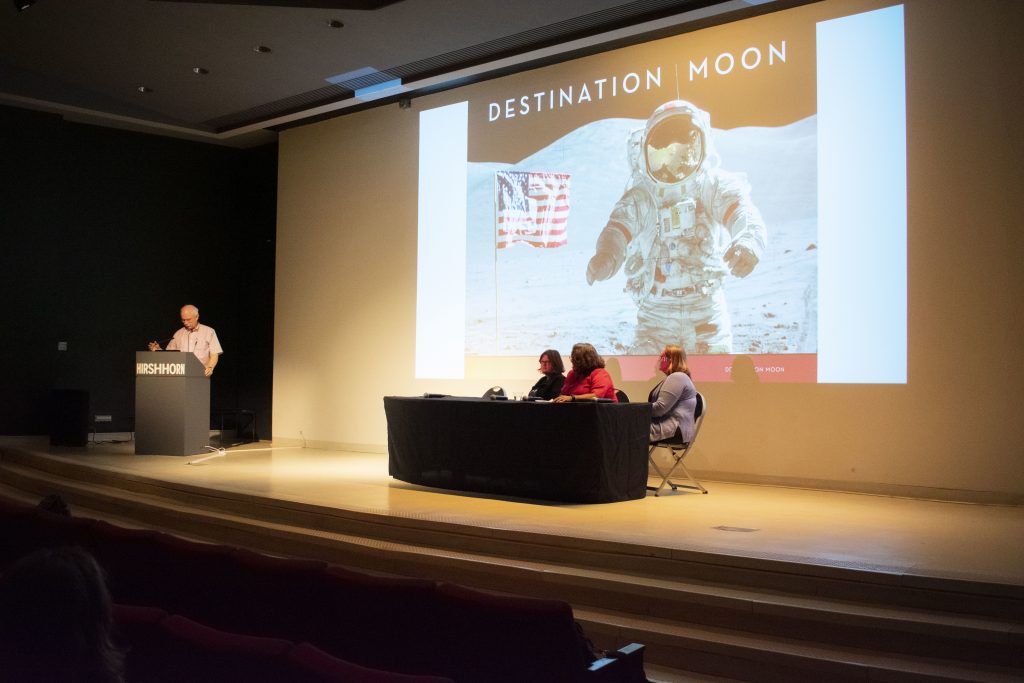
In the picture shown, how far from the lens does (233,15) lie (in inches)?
271

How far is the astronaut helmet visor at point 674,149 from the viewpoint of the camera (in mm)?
6969

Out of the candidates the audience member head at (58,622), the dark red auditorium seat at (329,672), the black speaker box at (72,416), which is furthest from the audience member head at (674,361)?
the black speaker box at (72,416)

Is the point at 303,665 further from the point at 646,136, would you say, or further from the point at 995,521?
the point at 646,136

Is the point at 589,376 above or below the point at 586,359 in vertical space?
below

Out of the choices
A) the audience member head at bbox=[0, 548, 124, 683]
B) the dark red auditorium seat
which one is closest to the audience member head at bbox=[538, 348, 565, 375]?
the dark red auditorium seat

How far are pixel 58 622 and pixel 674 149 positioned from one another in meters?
6.48

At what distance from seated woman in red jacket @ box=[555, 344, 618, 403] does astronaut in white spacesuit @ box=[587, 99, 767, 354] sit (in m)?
1.22

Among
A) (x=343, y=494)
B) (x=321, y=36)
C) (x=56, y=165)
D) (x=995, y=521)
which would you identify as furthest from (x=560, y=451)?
(x=56, y=165)

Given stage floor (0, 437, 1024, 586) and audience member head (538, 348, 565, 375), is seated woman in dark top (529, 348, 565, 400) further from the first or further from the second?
stage floor (0, 437, 1024, 586)

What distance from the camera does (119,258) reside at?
400 inches

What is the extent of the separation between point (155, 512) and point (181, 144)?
6.29 metres

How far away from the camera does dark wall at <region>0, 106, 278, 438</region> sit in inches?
369

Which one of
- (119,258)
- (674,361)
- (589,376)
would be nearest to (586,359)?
(589,376)

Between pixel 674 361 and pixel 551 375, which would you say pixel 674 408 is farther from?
pixel 551 375
